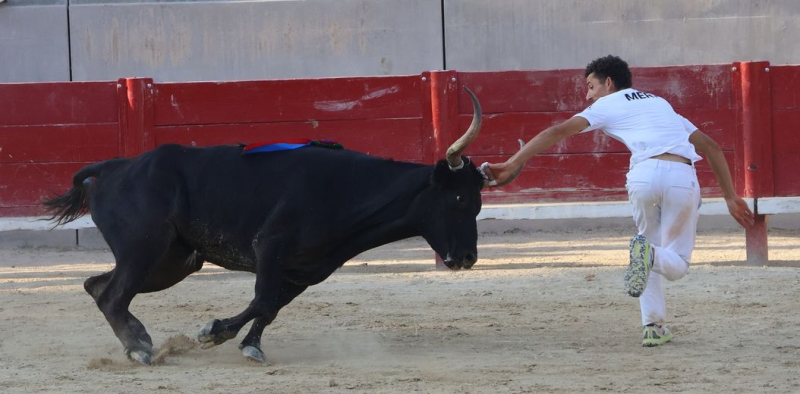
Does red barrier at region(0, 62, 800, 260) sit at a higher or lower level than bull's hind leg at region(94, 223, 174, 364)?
higher

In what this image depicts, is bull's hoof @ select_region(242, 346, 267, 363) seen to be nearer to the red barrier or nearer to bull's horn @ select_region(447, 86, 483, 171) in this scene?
bull's horn @ select_region(447, 86, 483, 171)

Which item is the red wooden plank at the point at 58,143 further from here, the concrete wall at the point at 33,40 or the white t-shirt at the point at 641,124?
the white t-shirt at the point at 641,124

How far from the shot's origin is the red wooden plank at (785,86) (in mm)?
8516

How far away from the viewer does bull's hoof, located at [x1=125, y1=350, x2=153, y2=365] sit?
16.3ft

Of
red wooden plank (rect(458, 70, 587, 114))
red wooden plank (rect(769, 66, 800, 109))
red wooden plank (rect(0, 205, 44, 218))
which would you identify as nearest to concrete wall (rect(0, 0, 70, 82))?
red wooden plank (rect(0, 205, 44, 218))

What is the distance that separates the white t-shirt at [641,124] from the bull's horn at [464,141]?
533 mm

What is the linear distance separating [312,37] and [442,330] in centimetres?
548

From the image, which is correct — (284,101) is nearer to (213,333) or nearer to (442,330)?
(442,330)

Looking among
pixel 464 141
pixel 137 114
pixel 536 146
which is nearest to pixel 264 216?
pixel 464 141

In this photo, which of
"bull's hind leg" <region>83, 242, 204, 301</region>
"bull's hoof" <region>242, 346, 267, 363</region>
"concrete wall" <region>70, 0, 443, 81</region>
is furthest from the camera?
"concrete wall" <region>70, 0, 443, 81</region>

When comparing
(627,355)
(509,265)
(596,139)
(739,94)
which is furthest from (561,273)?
(627,355)

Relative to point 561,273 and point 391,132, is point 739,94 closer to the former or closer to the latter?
point 561,273

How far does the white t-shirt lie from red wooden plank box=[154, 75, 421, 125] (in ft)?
12.4

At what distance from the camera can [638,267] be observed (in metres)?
4.75
